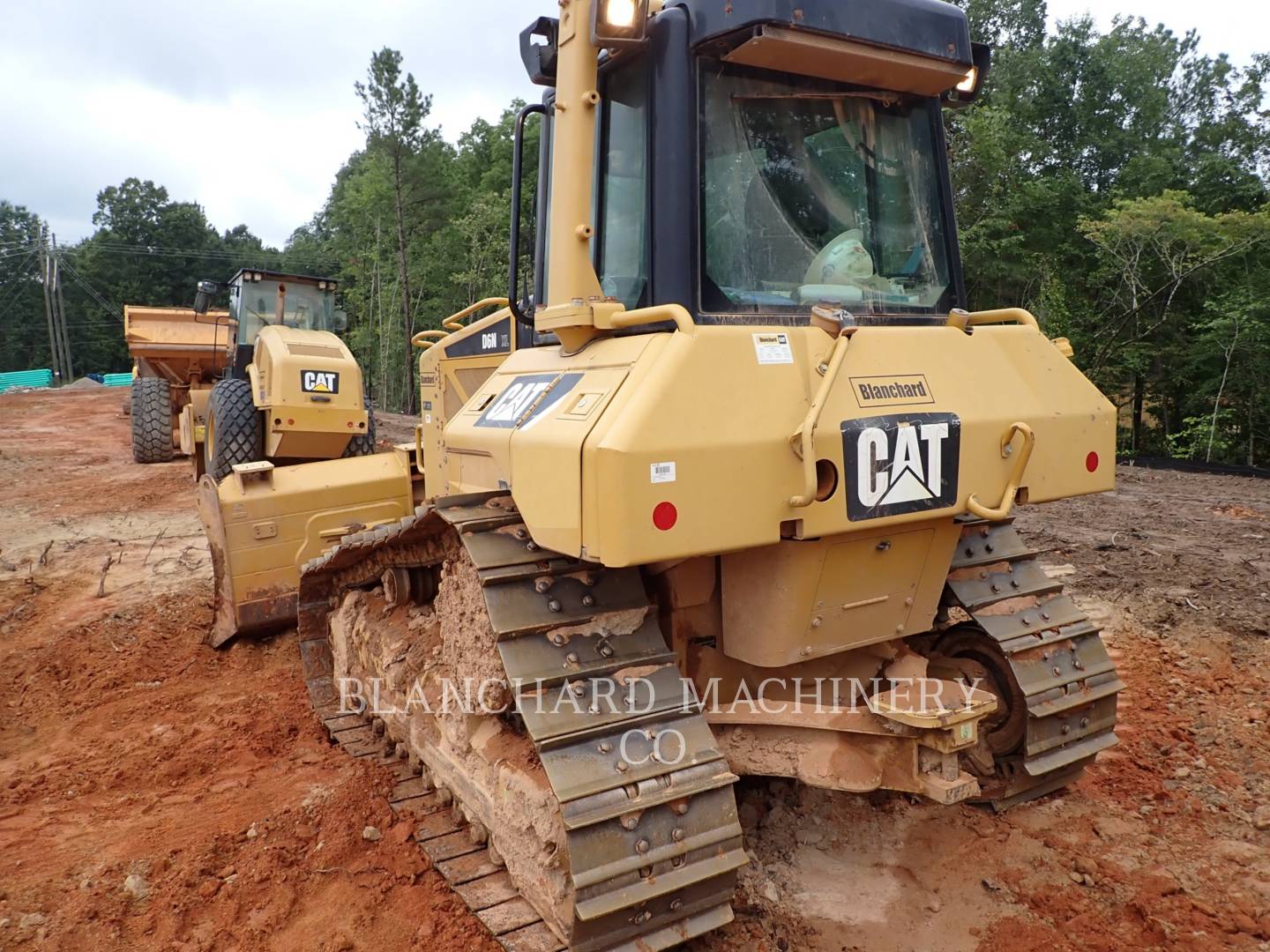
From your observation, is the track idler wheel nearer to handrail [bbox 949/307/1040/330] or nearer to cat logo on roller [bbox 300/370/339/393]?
handrail [bbox 949/307/1040/330]

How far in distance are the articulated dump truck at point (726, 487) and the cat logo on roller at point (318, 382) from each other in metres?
5.37

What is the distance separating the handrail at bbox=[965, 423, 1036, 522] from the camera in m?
2.79

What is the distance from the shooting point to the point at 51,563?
7883 mm

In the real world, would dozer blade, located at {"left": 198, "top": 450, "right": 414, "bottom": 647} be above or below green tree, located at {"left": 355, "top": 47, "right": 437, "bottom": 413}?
below

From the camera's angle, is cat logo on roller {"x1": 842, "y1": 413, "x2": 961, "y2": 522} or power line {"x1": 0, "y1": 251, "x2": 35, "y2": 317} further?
power line {"x1": 0, "y1": 251, "x2": 35, "y2": 317}

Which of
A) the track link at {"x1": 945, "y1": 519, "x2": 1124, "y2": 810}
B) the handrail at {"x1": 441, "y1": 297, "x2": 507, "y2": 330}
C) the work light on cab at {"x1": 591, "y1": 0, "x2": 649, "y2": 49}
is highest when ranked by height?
the work light on cab at {"x1": 591, "y1": 0, "x2": 649, "y2": 49}

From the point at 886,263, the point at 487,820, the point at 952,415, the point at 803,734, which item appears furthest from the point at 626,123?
the point at 487,820

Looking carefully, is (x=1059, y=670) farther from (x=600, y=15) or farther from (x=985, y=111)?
(x=985, y=111)

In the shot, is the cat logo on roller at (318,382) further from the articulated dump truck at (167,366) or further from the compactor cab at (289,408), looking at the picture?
the articulated dump truck at (167,366)

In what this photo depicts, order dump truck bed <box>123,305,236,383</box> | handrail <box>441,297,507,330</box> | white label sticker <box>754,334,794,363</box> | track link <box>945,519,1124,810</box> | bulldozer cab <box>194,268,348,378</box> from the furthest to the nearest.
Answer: dump truck bed <box>123,305,236,383</box> → bulldozer cab <box>194,268,348,378</box> → handrail <box>441,297,507,330</box> → track link <box>945,519,1124,810</box> → white label sticker <box>754,334,794,363</box>

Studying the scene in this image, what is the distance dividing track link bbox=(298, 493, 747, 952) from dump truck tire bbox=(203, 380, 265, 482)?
20.8 feet

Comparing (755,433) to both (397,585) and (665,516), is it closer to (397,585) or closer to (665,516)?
(665,516)

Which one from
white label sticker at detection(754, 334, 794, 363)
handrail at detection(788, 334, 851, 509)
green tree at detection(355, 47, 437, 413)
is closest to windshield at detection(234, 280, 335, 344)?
white label sticker at detection(754, 334, 794, 363)

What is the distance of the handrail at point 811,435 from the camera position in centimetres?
242
